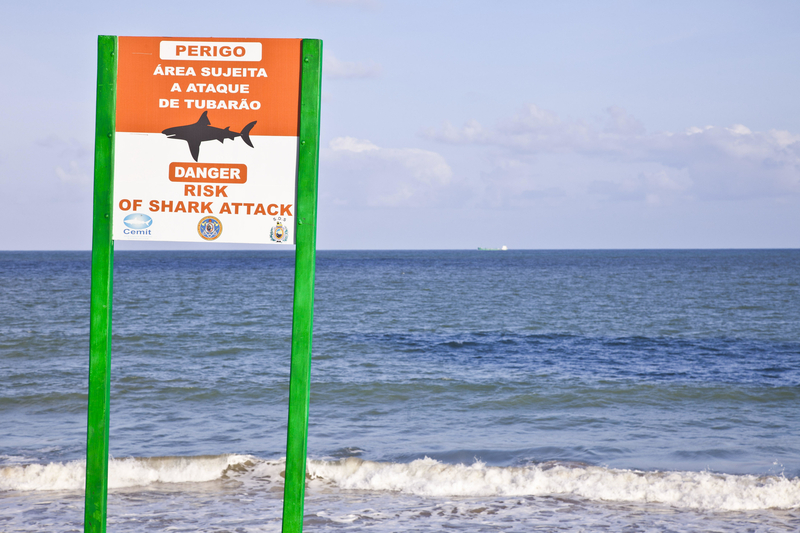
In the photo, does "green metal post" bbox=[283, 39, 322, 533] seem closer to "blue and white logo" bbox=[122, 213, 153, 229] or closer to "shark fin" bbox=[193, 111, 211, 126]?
"shark fin" bbox=[193, 111, 211, 126]

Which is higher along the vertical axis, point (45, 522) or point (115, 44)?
point (115, 44)

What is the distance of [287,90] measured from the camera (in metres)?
3.59

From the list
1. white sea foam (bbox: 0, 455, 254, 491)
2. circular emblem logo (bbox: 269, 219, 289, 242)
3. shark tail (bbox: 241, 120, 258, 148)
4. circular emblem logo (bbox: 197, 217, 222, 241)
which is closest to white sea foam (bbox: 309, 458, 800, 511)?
white sea foam (bbox: 0, 455, 254, 491)

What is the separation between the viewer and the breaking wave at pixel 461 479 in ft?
23.9

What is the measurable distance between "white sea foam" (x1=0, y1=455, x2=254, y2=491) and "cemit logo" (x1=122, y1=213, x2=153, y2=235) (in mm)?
5222

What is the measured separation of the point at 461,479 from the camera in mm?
7898

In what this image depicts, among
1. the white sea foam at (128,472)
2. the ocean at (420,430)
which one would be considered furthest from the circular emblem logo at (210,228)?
the white sea foam at (128,472)

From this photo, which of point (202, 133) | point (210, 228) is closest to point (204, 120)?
point (202, 133)

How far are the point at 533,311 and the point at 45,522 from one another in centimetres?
3057

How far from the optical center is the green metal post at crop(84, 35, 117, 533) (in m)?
3.71

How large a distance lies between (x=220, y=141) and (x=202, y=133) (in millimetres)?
114

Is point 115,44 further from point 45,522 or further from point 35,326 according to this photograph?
point 35,326

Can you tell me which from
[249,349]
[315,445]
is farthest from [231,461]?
[249,349]

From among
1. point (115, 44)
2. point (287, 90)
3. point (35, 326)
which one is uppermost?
point (115, 44)
